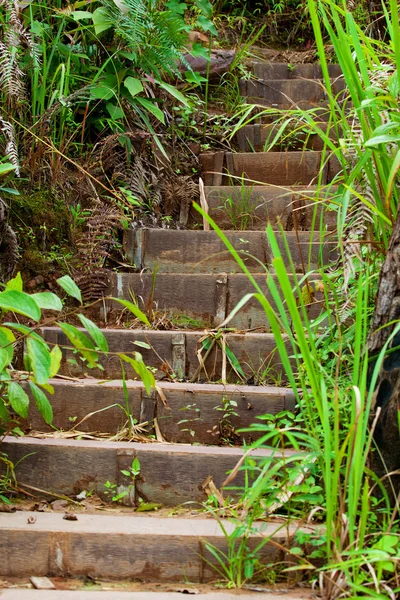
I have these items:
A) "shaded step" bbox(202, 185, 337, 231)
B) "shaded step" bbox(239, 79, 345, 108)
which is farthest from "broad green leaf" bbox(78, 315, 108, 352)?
"shaded step" bbox(239, 79, 345, 108)

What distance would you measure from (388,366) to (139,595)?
2.60 feet

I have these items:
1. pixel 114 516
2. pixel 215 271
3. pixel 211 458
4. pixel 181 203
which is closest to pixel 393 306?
pixel 211 458

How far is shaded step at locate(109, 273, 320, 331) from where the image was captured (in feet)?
9.12

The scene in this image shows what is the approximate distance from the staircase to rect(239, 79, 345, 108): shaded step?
1505 mm

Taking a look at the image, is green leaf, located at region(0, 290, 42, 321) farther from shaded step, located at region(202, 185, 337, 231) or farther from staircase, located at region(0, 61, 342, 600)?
shaded step, located at region(202, 185, 337, 231)

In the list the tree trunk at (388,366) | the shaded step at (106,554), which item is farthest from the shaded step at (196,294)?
the shaded step at (106,554)

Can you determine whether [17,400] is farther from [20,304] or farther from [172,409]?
[172,409]

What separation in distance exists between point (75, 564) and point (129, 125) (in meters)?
2.45

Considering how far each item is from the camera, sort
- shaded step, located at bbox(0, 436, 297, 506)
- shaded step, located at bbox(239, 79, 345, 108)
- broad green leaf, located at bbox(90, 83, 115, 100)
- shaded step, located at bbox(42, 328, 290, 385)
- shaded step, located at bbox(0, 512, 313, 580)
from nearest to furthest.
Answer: shaded step, located at bbox(0, 512, 313, 580) < shaded step, located at bbox(0, 436, 297, 506) < shaded step, located at bbox(42, 328, 290, 385) < broad green leaf, located at bbox(90, 83, 115, 100) < shaded step, located at bbox(239, 79, 345, 108)

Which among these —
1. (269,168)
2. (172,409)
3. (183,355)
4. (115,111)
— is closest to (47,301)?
(172,409)

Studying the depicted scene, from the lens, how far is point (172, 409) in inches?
88.3

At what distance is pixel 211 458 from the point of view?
1.99 meters

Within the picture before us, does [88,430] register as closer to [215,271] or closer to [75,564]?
[75,564]

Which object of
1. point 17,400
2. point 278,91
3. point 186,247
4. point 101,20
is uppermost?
point 101,20
